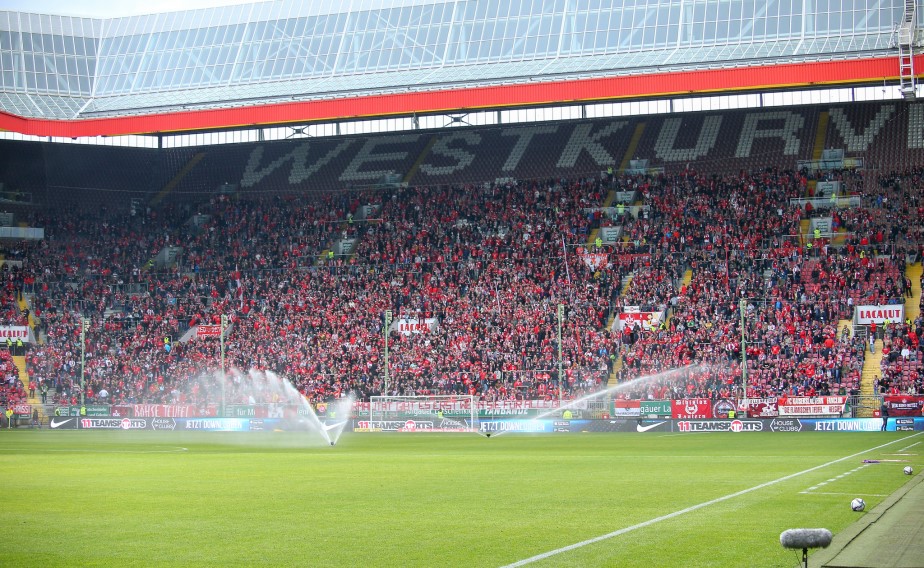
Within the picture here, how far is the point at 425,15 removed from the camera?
72750 millimetres

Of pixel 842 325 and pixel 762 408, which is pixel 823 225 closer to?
pixel 842 325

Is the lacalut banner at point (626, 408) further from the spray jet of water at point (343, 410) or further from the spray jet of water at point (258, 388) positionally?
the spray jet of water at point (258, 388)

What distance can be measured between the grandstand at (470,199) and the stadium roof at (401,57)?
20 centimetres

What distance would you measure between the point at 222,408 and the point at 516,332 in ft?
55.5

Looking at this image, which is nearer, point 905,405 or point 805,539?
point 805,539

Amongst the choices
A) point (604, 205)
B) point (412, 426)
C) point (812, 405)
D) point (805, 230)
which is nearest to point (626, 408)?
point (812, 405)

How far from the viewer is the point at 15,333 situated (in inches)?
2697

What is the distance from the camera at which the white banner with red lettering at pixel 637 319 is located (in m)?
59.8

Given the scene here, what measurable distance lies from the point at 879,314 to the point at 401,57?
33.6 metres

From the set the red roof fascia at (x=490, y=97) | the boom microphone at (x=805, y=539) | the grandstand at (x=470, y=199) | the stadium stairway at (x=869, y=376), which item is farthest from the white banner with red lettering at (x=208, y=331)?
the boom microphone at (x=805, y=539)

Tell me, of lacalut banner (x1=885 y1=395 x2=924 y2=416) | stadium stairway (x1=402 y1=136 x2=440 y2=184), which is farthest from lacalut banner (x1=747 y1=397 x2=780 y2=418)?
stadium stairway (x1=402 y1=136 x2=440 y2=184)

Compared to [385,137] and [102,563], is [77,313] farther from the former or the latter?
[102,563]

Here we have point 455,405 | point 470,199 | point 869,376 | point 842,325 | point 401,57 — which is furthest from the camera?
point 470,199

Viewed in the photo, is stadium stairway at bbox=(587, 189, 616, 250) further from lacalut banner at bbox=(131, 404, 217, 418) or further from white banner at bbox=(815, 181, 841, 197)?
lacalut banner at bbox=(131, 404, 217, 418)
